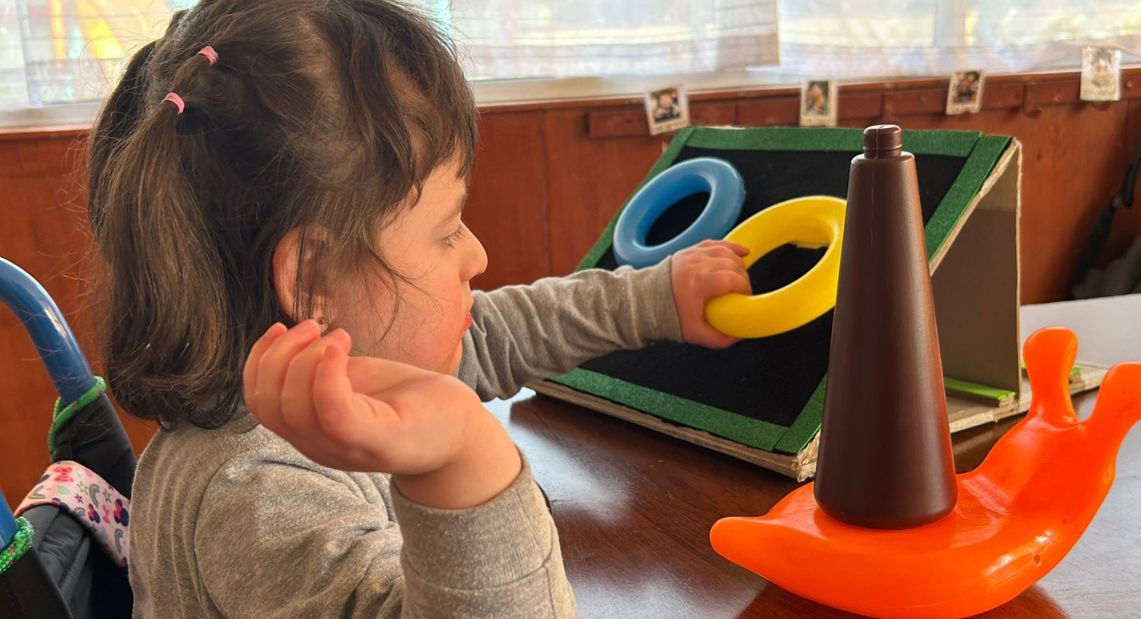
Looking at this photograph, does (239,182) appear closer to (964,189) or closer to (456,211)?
(456,211)

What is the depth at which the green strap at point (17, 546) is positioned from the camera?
0.51 m

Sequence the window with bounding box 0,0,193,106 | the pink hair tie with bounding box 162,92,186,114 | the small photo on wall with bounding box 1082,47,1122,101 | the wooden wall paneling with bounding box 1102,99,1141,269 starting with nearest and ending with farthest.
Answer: the pink hair tie with bounding box 162,92,186,114 < the window with bounding box 0,0,193,106 < the small photo on wall with bounding box 1082,47,1122,101 < the wooden wall paneling with bounding box 1102,99,1141,269

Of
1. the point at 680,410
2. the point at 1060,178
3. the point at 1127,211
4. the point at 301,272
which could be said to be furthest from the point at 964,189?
the point at 1127,211

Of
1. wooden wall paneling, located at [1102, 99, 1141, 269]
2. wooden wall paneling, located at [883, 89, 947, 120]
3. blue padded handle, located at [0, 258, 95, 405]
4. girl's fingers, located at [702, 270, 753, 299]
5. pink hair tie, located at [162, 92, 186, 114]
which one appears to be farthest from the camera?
wooden wall paneling, located at [1102, 99, 1141, 269]

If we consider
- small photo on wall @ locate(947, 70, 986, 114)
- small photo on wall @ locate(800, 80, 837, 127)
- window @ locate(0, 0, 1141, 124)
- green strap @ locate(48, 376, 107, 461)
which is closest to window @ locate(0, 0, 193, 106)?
window @ locate(0, 0, 1141, 124)

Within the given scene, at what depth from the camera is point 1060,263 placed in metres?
2.40

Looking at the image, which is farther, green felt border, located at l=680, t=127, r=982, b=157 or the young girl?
green felt border, located at l=680, t=127, r=982, b=157

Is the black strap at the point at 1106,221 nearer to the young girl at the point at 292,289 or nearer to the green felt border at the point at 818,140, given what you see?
the green felt border at the point at 818,140

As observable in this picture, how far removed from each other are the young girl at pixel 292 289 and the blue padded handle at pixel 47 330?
0.11m

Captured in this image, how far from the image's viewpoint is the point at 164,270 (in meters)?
0.57

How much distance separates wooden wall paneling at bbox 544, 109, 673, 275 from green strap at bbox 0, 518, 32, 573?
56.0 inches

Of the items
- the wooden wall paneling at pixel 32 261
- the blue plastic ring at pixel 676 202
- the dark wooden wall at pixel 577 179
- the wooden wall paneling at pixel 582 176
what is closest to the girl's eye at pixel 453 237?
the blue plastic ring at pixel 676 202

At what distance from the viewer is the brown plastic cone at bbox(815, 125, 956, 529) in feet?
1.74

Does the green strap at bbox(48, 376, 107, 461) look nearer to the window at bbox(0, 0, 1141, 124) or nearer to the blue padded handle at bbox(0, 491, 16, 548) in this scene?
the blue padded handle at bbox(0, 491, 16, 548)
